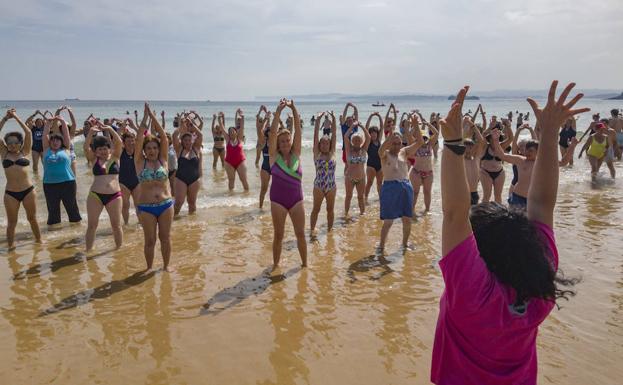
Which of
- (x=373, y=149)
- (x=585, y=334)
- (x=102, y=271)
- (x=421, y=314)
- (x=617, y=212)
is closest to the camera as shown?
(x=585, y=334)

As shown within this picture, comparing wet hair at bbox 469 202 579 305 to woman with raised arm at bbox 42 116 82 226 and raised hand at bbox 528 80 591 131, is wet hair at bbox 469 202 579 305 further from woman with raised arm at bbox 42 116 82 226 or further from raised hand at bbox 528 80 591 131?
woman with raised arm at bbox 42 116 82 226

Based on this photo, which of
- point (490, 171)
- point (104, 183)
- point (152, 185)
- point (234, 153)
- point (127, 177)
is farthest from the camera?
point (234, 153)

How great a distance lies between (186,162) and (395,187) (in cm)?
480

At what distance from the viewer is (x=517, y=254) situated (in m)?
1.78

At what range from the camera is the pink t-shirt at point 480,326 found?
5.89 ft

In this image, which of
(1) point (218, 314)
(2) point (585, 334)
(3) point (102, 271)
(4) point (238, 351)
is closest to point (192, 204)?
(3) point (102, 271)

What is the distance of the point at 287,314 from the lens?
17.3 ft

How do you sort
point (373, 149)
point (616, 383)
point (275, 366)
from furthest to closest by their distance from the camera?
point (373, 149), point (275, 366), point (616, 383)

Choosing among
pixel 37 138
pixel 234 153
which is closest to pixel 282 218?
pixel 234 153

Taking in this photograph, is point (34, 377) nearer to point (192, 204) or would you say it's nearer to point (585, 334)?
point (585, 334)

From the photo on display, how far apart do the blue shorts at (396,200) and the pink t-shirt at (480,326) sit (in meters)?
5.43

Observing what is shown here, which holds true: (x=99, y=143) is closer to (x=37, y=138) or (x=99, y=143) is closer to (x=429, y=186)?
(x=429, y=186)

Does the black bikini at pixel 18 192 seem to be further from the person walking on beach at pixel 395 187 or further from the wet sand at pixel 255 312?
the person walking on beach at pixel 395 187

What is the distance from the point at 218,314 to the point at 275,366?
1.34 metres
